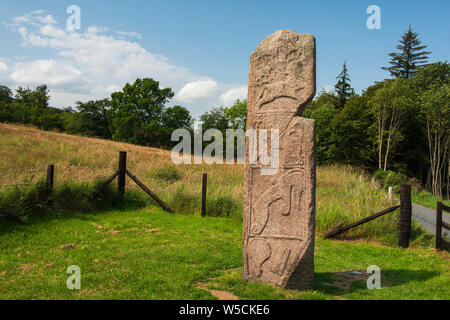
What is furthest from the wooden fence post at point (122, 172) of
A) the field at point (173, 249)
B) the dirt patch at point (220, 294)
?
the dirt patch at point (220, 294)

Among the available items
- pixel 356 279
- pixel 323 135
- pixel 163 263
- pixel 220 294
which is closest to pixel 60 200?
pixel 163 263

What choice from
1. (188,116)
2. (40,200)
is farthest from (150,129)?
(40,200)

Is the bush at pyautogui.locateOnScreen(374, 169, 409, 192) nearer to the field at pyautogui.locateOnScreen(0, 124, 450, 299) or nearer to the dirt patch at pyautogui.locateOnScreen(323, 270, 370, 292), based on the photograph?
the field at pyautogui.locateOnScreen(0, 124, 450, 299)

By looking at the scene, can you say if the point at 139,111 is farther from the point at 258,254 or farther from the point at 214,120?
the point at 258,254

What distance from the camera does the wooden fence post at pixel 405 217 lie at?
738 cm

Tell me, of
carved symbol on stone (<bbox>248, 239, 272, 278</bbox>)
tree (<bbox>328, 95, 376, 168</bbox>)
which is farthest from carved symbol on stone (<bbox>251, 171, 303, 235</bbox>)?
tree (<bbox>328, 95, 376, 168</bbox>)

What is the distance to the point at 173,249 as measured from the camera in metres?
6.30

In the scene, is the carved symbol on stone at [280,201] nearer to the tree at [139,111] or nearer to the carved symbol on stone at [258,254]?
the carved symbol on stone at [258,254]

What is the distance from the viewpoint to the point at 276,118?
4.71 m

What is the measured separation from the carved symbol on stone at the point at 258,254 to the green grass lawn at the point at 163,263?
0.72ft

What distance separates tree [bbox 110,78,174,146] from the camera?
45938 mm

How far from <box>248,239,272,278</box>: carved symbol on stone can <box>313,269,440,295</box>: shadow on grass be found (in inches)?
33.9

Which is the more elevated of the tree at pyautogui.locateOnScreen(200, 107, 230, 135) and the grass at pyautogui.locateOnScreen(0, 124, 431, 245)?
the tree at pyautogui.locateOnScreen(200, 107, 230, 135)
